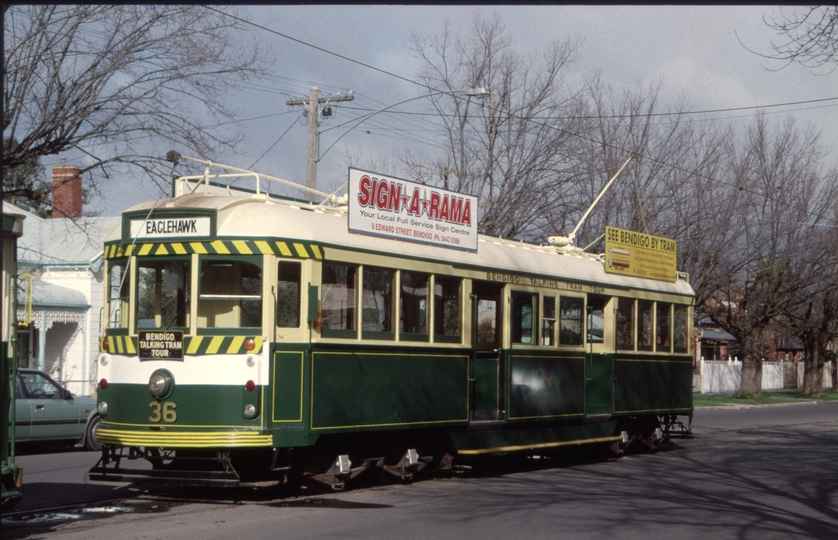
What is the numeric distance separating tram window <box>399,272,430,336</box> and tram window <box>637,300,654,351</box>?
246 inches

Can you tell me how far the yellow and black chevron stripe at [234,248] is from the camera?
36.1 feet

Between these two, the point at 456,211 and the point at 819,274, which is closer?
the point at 456,211

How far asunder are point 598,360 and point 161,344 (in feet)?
27.0

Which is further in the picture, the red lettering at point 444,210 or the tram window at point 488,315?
the tram window at point 488,315

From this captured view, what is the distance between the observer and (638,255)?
18578 mm

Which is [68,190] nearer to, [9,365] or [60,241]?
[60,241]

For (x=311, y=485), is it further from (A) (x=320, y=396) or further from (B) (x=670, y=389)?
(B) (x=670, y=389)

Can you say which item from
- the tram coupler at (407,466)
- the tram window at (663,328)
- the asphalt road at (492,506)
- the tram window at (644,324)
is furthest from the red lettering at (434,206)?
the tram window at (663,328)

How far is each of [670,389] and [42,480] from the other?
1095 centimetres

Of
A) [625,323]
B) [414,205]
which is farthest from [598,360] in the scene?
[414,205]

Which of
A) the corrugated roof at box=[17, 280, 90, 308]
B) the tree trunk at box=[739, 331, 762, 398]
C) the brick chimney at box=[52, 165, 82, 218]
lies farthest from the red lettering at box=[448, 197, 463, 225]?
the tree trunk at box=[739, 331, 762, 398]

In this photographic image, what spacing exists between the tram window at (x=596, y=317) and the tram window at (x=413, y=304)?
4.63m

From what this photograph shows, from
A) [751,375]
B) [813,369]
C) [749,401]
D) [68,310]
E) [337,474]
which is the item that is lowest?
[749,401]

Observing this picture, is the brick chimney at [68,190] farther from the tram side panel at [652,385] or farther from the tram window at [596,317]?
the tram side panel at [652,385]
